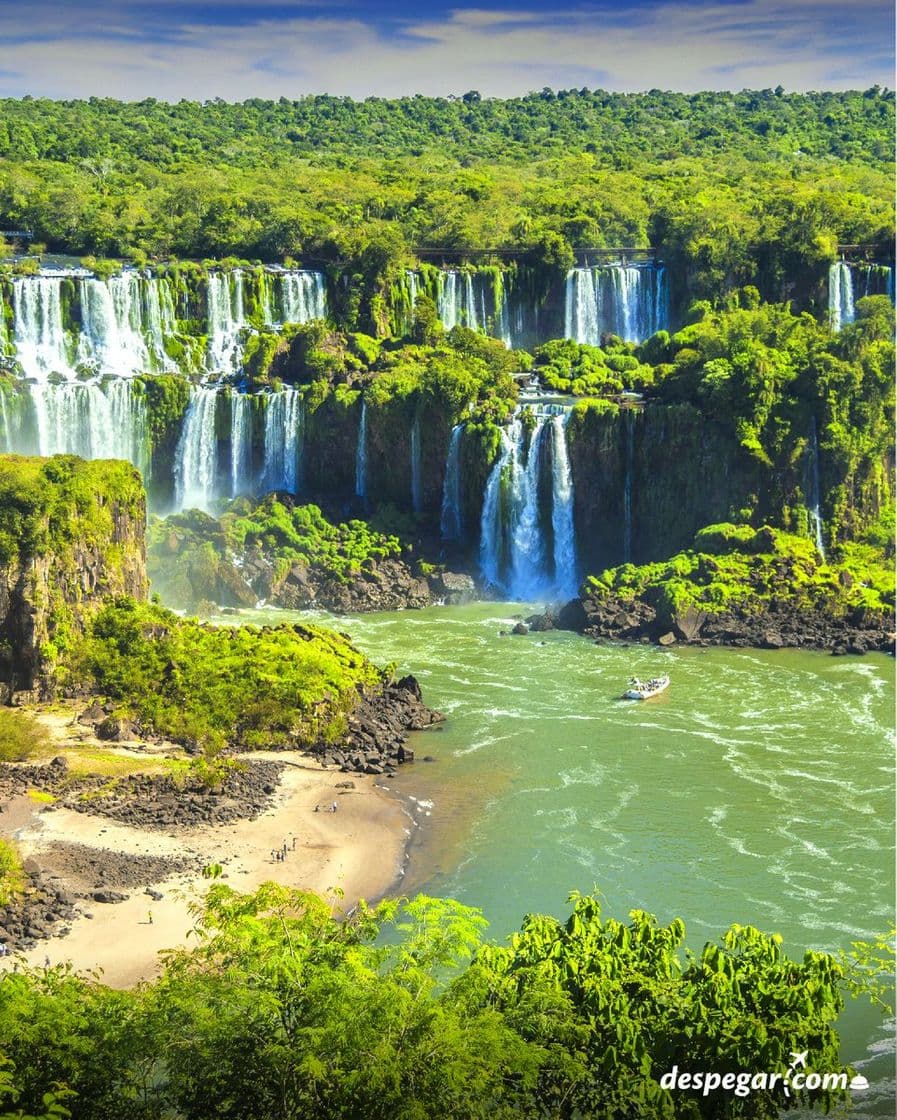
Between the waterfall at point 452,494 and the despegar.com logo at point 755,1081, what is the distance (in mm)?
37031

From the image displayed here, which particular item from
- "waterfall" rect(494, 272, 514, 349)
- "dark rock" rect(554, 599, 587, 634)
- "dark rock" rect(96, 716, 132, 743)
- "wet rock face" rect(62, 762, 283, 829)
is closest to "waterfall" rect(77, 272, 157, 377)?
"waterfall" rect(494, 272, 514, 349)

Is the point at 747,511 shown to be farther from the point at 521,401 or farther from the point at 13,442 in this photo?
the point at 13,442

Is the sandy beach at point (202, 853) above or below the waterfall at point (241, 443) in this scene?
below

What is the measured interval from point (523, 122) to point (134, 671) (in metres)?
95.4

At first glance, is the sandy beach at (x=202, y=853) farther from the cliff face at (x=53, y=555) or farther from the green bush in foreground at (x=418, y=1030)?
the cliff face at (x=53, y=555)

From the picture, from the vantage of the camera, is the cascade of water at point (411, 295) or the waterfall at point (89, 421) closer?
the waterfall at point (89, 421)

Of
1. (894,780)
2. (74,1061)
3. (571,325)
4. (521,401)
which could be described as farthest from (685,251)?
(74,1061)

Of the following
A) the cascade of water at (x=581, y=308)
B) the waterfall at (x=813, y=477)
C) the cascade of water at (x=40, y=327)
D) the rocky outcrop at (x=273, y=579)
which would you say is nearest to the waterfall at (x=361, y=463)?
the rocky outcrop at (x=273, y=579)

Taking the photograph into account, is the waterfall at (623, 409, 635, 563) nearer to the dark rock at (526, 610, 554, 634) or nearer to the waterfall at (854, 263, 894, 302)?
the dark rock at (526, 610, 554, 634)

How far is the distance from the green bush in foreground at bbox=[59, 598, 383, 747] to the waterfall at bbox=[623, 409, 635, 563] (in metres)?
16.4

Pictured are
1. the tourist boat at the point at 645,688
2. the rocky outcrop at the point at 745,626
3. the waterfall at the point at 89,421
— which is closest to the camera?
the tourist boat at the point at 645,688

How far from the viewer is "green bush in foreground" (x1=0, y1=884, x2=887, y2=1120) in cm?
2039

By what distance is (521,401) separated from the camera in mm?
59312

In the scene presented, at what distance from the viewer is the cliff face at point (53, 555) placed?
40438 millimetres
